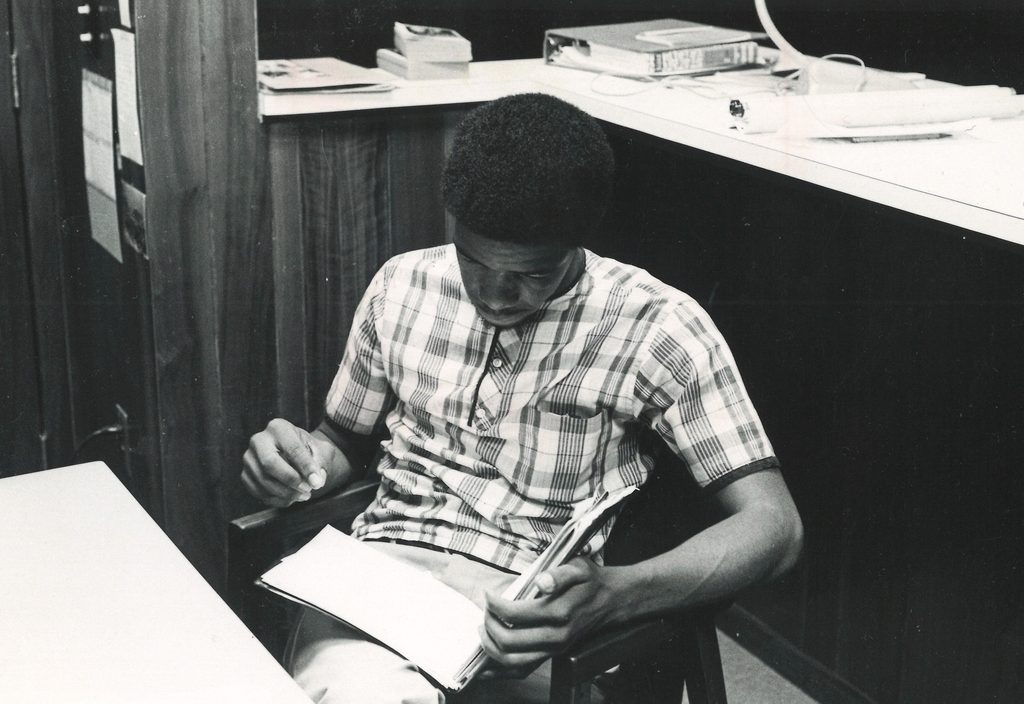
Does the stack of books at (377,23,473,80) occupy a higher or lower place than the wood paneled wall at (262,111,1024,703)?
higher

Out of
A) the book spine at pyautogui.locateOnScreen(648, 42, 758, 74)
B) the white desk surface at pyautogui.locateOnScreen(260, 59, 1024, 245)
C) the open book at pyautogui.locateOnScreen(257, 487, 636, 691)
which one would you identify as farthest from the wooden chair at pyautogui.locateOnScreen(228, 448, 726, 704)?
the book spine at pyautogui.locateOnScreen(648, 42, 758, 74)

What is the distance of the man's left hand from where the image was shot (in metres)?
1.26

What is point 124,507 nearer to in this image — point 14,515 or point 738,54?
point 14,515

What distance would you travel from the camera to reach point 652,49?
2408mm

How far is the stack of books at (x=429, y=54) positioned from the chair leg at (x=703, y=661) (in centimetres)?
139

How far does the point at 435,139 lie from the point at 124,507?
1141 mm

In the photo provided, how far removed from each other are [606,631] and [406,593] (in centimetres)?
27

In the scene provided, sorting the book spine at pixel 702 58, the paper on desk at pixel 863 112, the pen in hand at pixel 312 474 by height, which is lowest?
the pen in hand at pixel 312 474

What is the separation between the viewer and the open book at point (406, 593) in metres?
1.30

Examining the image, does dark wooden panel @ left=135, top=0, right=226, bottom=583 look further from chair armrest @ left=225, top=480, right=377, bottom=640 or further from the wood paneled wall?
chair armrest @ left=225, top=480, right=377, bottom=640

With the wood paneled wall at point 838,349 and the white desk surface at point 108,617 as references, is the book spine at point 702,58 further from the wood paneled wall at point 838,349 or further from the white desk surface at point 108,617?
the white desk surface at point 108,617

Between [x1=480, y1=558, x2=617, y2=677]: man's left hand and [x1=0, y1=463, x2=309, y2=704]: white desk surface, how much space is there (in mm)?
257

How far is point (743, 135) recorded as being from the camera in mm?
1884

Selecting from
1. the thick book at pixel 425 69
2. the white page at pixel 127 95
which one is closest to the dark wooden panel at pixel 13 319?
the white page at pixel 127 95
